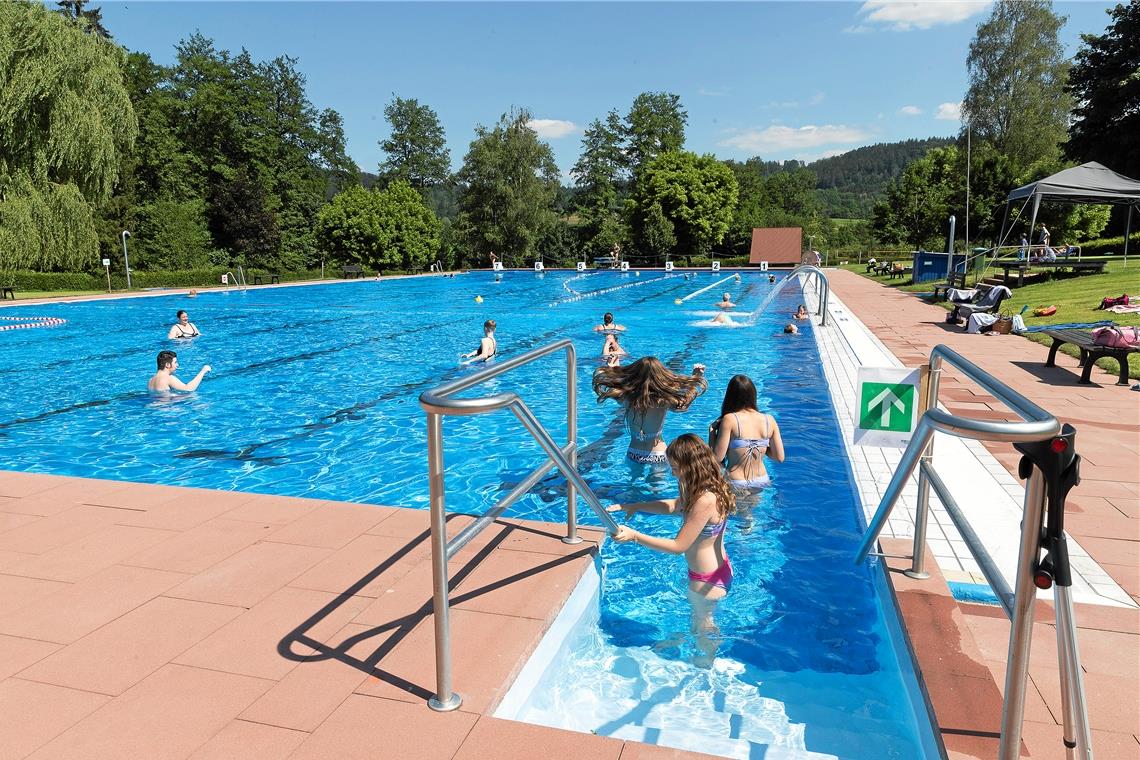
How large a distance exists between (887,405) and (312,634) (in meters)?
3.37

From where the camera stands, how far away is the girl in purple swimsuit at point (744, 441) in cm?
543

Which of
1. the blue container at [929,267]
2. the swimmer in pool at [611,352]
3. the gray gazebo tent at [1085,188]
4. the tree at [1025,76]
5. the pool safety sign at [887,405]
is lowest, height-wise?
the swimmer in pool at [611,352]

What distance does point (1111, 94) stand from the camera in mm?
33094

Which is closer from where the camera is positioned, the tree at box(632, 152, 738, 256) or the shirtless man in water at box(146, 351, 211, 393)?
the shirtless man in water at box(146, 351, 211, 393)

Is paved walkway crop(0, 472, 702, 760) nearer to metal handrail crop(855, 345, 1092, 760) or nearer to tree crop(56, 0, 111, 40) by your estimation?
metal handrail crop(855, 345, 1092, 760)

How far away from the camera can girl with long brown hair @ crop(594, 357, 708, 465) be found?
6254 mm

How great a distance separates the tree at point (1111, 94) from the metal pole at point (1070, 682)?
40749 mm

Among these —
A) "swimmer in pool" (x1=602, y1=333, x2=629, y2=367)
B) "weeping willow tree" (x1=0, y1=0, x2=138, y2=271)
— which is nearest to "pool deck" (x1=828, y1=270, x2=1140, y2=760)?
"swimmer in pool" (x1=602, y1=333, x2=629, y2=367)

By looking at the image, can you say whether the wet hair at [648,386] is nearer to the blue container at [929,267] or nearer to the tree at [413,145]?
the blue container at [929,267]

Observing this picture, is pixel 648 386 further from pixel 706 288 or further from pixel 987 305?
pixel 706 288

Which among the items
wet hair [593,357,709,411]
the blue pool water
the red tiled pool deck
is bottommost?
the blue pool water

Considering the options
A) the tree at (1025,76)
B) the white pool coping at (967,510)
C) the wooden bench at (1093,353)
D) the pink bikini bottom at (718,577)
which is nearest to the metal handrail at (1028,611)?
the white pool coping at (967,510)

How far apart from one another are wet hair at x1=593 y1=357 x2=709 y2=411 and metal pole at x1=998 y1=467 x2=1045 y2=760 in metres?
4.39

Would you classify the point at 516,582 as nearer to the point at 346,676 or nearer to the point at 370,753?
the point at 346,676
